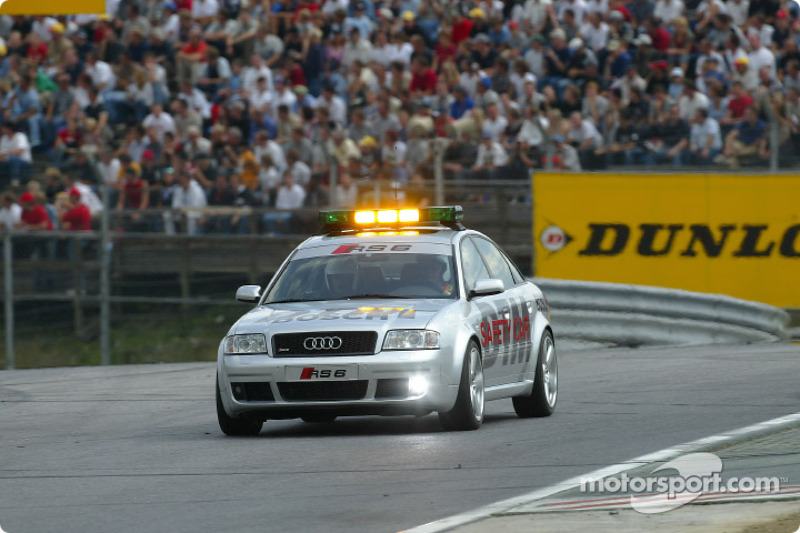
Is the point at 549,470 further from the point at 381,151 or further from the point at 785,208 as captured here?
the point at 381,151

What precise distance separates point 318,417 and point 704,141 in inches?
359

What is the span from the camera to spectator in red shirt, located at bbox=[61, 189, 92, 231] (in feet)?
64.8

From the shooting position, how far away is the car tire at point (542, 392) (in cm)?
1180

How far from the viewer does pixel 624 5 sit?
80.5ft

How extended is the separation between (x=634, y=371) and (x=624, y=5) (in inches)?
421

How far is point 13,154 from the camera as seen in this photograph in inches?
918

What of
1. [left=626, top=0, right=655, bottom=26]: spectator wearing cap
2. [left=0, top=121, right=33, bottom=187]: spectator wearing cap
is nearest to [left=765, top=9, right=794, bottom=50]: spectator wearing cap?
[left=626, top=0, right=655, bottom=26]: spectator wearing cap

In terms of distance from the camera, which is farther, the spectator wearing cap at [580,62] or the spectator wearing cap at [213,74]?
the spectator wearing cap at [213,74]

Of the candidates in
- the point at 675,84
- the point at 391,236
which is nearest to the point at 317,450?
the point at 391,236

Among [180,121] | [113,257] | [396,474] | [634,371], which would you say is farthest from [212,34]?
[396,474]

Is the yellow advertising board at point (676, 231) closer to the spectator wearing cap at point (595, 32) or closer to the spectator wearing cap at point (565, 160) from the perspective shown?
the spectator wearing cap at point (565, 160)

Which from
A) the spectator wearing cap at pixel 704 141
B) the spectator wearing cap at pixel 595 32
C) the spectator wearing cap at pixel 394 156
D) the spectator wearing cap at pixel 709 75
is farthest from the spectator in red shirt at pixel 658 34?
the spectator wearing cap at pixel 704 141

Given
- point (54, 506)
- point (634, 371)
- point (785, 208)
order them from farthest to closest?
point (785, 208) < point (634, 371) < point (54, 506)

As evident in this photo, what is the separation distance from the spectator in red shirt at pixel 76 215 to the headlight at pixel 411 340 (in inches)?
394
